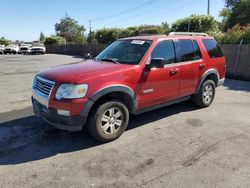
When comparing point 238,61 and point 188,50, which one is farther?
point 238,61

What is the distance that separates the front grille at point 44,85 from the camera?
438cm

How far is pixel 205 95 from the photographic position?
668 cm

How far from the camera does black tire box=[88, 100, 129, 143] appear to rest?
4402 mm

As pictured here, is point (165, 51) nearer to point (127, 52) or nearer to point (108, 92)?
point (127, 52)

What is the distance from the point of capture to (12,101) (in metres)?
7.70

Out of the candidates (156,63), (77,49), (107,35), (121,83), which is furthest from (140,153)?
(77,49)

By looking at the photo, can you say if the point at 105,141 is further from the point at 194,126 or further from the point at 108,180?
the point at 194,126

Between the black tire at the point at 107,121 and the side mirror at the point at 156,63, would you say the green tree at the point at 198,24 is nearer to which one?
the side mirror at the point at 156,63

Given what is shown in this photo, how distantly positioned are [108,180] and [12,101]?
5325 millimetres

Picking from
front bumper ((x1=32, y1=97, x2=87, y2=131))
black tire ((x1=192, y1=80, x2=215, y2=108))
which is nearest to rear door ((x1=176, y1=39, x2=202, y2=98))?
black tire ((x1=192, y1=80, x2=215, y2=108))

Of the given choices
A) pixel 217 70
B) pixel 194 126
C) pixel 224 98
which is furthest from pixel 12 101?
pixel 224 98

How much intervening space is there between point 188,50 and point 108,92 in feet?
8.28

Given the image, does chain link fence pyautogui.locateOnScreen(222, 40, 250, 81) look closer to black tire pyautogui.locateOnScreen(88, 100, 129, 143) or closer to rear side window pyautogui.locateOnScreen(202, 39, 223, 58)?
rear side window pyautogui.locateOnScreen(202, 39, 223, 58)

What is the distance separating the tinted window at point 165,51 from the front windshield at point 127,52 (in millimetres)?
200
